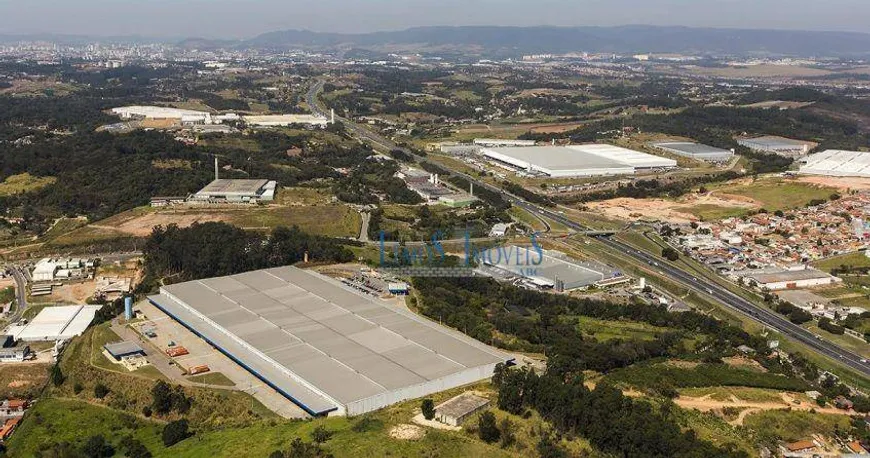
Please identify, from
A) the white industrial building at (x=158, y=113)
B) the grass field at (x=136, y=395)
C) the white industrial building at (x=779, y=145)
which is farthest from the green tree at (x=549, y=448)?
the white industrial building at (x=158, y=113)

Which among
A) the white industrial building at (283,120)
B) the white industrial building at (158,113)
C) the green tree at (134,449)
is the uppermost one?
the white industrial building at (158,113)

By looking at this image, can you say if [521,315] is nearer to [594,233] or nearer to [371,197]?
[594,233]

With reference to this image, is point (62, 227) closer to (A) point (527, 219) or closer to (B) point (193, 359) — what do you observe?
(B) point (193, 359)

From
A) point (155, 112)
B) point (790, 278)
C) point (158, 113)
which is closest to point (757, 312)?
point (790, 278)

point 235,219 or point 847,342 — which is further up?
point 235,219

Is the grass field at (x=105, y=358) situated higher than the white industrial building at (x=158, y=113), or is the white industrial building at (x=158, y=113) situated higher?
the white industrial building at (x=158, y=113)

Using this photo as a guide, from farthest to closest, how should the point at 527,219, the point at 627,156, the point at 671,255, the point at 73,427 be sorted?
the point at 627,156
the point at 527,219
the point at 671,255
the point at 73,427

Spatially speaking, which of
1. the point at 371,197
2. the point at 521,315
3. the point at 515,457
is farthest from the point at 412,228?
the point at 515,457

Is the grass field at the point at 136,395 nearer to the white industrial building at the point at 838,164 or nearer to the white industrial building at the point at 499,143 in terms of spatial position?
the white industrial building at the point at 499,143
